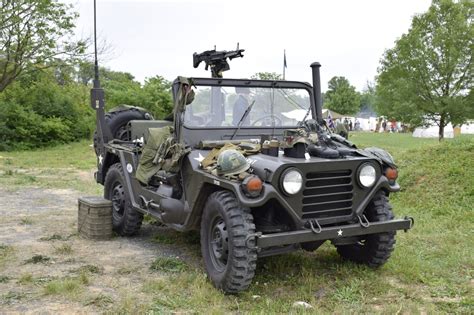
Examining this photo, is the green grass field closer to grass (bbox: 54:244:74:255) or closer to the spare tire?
grass (bbox: 54:244:74:255)

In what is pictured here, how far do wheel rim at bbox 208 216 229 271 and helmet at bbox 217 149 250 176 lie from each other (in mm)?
443

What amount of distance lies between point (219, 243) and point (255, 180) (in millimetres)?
775

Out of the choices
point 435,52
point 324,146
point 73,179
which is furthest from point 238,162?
point 435,52

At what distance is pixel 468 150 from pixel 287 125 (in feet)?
16.2

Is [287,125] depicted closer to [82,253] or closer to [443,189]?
[82,253]

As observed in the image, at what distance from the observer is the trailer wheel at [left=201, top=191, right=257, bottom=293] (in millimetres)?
4375

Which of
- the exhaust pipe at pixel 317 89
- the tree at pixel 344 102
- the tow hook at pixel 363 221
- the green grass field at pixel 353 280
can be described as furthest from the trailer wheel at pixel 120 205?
the tree at pixel 344 102

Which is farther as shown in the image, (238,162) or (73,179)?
(73,179)

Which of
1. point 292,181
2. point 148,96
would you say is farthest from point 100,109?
point 148,96

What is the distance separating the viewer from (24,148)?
22875 millimetres

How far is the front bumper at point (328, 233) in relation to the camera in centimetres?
432

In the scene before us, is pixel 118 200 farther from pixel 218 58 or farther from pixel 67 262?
pixel 218 58

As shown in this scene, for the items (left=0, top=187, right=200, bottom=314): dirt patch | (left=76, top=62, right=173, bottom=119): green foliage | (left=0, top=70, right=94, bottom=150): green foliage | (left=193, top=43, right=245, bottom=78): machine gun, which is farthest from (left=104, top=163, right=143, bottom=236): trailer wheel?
(left=0, top=70, right=94, bottom=150): green foliage

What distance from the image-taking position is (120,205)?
A: 6.91 m
